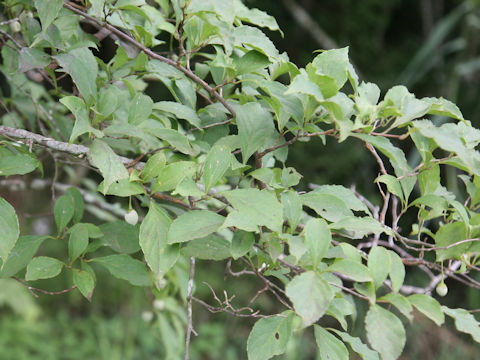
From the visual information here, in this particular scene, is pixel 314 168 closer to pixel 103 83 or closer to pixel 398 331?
pixel 103 83

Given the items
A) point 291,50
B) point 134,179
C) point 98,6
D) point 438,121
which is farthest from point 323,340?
point 291,50

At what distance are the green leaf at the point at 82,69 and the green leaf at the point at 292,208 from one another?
0.23 metres

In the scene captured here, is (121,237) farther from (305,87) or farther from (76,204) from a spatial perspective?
(305,87)

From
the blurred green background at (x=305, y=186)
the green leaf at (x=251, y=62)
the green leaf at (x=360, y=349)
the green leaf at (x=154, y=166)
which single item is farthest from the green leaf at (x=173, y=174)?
the blurred green background at (x=305, y=186)

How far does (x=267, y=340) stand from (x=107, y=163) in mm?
232

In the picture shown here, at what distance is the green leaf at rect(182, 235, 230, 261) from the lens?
0.52 metres

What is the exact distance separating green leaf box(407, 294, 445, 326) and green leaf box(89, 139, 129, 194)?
282 millimetres

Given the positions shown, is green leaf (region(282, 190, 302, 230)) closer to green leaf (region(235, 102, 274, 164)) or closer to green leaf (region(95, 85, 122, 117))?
green leaf (region(235, 102, 274, 164))

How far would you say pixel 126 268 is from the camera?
2.03ft

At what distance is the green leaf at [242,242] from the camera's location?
0.46 metres

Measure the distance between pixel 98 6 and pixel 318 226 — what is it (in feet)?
0.96

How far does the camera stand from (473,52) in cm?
238

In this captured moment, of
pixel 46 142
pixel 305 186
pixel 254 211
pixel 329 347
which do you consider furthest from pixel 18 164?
pixel 305 186

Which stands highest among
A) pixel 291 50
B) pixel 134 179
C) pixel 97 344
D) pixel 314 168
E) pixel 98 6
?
pixel 98 6
